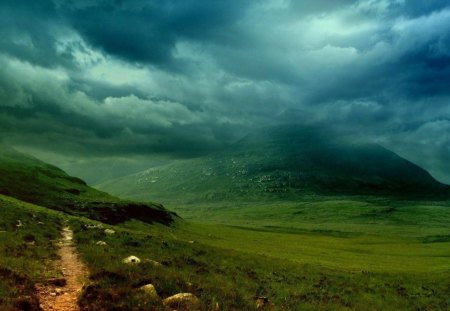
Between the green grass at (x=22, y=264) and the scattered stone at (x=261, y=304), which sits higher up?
the green grass at (x=22, y=264)

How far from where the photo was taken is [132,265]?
23.0 metres

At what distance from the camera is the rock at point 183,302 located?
1533cm

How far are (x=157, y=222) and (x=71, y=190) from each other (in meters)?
52.0

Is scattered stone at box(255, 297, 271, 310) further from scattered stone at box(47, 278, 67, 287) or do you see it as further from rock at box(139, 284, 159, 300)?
scattered stone at box(47, 278, 67, 287)

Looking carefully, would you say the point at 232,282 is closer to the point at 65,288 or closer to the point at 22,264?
the point at 65,288

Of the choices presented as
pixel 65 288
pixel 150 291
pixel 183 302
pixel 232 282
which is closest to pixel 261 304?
pixel 183 302

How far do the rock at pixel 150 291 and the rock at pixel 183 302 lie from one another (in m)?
0.41

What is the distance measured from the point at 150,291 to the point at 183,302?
1.39 meters

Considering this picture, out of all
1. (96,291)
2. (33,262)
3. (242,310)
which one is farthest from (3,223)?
(242,310)

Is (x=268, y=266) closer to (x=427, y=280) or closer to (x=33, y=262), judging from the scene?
(x=427, y=280)

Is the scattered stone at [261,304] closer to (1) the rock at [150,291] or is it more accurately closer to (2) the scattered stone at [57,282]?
(1) the rock at [150,291]

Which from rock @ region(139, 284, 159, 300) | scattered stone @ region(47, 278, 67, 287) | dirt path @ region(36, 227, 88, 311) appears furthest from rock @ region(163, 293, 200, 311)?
scattered stone @ region(47, 278, 67, 287)

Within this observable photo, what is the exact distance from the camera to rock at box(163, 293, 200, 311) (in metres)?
15.3

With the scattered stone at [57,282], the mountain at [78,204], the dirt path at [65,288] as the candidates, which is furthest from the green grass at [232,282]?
the mountain at [78,204]
